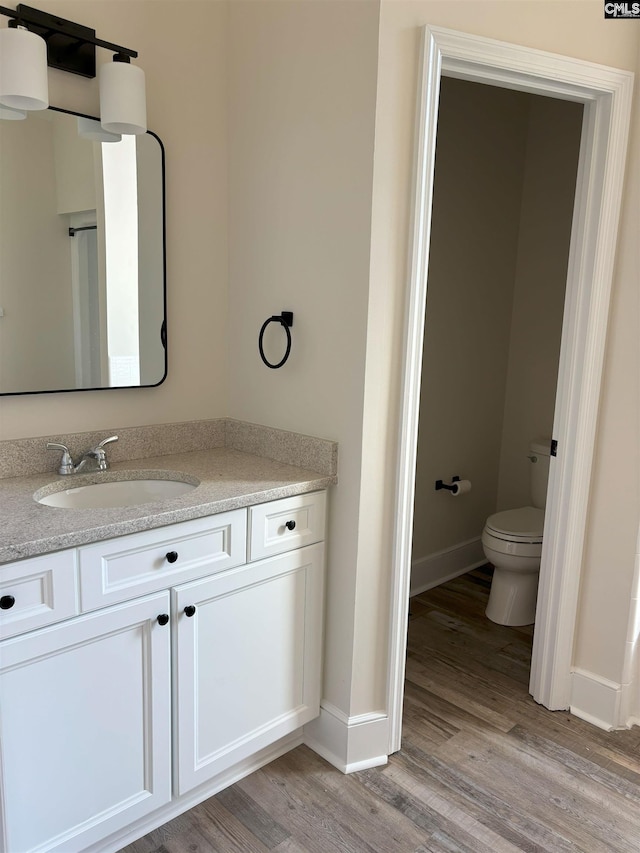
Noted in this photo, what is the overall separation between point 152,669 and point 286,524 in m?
0.53

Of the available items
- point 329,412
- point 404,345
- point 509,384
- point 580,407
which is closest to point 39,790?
Answer: point 329,412

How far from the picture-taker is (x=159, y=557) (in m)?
1.64

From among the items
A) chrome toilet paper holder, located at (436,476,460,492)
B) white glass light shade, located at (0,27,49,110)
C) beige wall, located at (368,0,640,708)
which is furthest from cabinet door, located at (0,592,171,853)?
chrome toilet paper holder, located at (436,476,460,492)

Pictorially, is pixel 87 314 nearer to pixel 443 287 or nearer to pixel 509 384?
pixel 443 287

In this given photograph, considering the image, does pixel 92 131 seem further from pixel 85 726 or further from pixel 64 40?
pixel 85 726

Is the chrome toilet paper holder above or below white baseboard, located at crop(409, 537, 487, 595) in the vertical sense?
above

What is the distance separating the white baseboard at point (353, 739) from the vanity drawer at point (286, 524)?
59 cm

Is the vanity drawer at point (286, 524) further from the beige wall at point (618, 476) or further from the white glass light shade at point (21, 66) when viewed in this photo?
the white glass light shade at point (21, 66)

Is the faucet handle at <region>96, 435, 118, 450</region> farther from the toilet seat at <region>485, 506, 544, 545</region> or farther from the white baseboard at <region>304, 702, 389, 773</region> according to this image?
the toilet seat at <region>485, 506, 544, 545</region>

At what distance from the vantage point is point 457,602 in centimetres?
321

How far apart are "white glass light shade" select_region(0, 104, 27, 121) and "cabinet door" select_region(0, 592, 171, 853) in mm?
1332

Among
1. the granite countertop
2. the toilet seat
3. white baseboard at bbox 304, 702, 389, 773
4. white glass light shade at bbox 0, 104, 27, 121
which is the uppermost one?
white glass light shade at bbox 0, 104, 27, 121

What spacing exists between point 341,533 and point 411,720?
819 millimetres

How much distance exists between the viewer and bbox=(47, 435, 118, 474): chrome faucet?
75.9 inches
